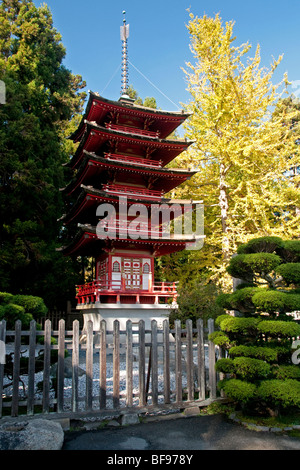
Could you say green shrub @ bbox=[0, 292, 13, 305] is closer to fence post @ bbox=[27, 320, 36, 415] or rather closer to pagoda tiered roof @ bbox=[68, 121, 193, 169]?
fence post @ bbox=[27, 320, 36, 415]

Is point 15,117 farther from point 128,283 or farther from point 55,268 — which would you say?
point 128,283

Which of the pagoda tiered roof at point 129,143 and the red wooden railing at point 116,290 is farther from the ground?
the pagoda tiered roof at point 129,143

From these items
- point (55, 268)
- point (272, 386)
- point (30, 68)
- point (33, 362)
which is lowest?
point (272, 386)

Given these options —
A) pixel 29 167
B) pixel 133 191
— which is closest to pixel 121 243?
pixel 133 191

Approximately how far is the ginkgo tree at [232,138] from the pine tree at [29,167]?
7.77 m

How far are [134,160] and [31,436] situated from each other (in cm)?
1441

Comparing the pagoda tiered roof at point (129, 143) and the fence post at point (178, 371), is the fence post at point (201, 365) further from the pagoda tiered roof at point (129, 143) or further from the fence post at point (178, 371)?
the pagoda tiered roof at point (129, 143)

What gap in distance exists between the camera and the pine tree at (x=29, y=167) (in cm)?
1741

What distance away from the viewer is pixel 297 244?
16.6 ft

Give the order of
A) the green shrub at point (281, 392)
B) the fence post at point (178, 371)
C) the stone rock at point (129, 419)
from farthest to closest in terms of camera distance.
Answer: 1. the fence post at point (178, 371)
2. the stone rock at point (129, 419)
3. the green shrub at point (281, 392)

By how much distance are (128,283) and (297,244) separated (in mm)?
11188

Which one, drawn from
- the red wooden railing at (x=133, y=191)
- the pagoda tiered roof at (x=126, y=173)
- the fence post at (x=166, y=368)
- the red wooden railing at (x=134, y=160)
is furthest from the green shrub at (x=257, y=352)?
the red wooden railing at (x=134, y=160)

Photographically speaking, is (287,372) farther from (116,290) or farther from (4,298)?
(116,290)
